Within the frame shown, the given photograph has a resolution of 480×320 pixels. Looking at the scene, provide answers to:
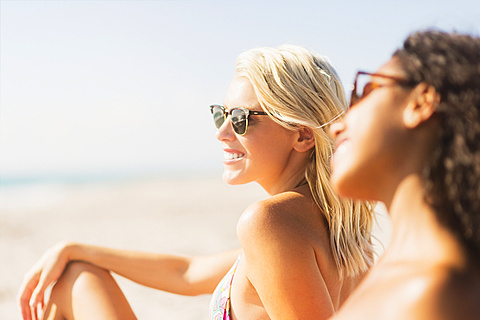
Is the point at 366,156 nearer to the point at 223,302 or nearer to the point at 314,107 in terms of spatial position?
the point at 314,107

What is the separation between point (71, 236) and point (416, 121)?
1014 cm

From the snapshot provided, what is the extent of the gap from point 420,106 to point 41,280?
7.58 feet

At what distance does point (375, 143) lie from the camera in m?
1.32

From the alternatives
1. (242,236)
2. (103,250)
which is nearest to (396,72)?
(242,236)

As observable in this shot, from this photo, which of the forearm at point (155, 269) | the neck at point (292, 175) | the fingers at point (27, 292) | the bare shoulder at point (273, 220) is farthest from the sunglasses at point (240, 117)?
the fingers at point (27, 292)

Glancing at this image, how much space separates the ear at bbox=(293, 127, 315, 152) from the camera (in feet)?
8.16

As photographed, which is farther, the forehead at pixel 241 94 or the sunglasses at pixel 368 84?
the forehead at pixel 241 94

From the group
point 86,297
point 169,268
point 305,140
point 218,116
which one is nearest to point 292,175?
point 305,140

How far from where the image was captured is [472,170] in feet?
3.99

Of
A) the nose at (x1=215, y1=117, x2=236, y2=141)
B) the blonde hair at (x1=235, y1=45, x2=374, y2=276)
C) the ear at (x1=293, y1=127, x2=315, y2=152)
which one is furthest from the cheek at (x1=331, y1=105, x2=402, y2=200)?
the nose at (x1=215, y1=117, x2=236, y2=141)

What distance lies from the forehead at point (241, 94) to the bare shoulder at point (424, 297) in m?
1.45

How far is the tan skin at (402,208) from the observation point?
1.14 meters

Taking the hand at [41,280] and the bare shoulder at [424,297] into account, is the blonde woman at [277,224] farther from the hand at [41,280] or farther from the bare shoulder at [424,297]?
the bare shoulder at [424,297]

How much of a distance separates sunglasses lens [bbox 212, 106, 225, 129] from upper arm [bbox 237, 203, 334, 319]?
0.80 m
